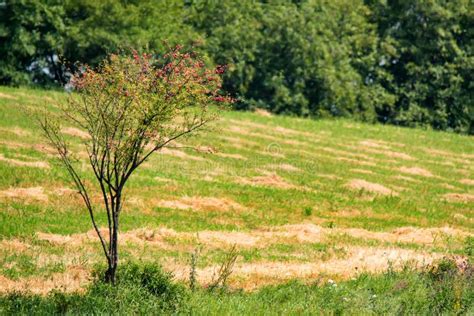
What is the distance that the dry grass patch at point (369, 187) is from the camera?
3494 centimetres

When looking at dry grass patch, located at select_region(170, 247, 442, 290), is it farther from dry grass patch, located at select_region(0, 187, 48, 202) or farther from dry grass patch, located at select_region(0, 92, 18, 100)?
dry grass patch, located at select_region(0, 92, 18, 100)

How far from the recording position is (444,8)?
80.8 m

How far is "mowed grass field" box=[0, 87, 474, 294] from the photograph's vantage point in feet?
60.7

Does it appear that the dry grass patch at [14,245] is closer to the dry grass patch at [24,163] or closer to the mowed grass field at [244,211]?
the mowed grass field at [244,211]

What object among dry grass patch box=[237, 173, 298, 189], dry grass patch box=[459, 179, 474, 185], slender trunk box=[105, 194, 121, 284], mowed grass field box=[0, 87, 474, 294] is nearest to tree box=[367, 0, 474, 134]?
mowed grass field box=[0, 87, 474, 294]

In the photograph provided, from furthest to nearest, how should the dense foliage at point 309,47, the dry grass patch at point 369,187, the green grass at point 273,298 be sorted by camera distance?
the dense foliage at point 309,47 < the dry grass patch at point 369,187 < the green grass at point 273,298

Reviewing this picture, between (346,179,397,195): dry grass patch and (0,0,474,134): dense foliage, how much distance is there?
32.0m

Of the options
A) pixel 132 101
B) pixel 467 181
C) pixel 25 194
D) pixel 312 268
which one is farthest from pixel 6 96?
pixel 132 101

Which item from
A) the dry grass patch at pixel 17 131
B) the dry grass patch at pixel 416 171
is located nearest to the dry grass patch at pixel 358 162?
the dry grass patch at pixel 416 171

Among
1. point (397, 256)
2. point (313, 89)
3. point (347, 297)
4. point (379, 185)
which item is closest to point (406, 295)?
point (347, 297)

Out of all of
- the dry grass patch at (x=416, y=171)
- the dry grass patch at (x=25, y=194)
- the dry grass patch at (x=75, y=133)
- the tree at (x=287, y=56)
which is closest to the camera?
the dry grass patch at (x=25, y=194)

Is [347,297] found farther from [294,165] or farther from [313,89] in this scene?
[313,89]

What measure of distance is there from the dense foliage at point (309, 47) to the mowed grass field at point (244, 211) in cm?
1829

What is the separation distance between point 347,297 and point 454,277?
301cm
